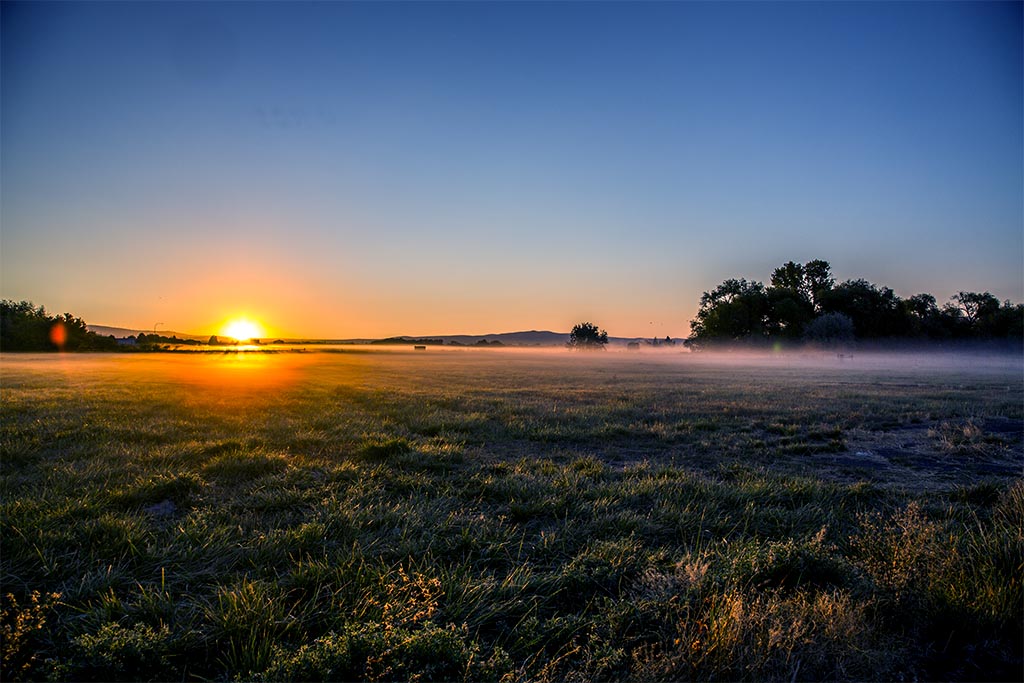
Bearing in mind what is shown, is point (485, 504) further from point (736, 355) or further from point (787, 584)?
point (736, 355)

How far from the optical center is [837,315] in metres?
68.9

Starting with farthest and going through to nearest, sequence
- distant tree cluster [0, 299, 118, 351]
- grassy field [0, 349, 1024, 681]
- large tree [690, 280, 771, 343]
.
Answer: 1. large tree [690, 280, 771, 343]
2. distant tree cluster [0, 299, 118, 351]
3. grassy field [0, 349, 1024, 681]

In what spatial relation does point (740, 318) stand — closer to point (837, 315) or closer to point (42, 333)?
point (837, 315)

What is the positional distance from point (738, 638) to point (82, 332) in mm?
87526

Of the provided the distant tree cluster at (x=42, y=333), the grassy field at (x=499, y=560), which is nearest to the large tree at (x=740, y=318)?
the grassy field at (x=499, y=560)

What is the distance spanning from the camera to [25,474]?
238 inches

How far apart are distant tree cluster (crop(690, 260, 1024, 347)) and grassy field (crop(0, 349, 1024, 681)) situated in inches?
2963

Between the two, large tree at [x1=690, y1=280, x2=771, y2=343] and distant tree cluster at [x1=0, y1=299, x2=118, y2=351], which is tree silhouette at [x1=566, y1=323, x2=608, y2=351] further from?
distant tree cluster at [x1=0, y1=299, x2=118, y2=351]

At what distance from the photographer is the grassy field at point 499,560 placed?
2633mm

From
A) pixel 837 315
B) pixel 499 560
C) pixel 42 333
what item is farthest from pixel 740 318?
pixel 42 333

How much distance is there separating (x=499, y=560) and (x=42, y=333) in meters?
82.8

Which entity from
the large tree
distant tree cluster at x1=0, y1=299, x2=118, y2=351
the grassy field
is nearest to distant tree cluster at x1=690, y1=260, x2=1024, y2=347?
the large tree

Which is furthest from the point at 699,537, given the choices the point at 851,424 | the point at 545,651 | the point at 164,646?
the point at 851,424

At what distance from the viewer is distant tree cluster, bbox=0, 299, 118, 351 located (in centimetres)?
5688
